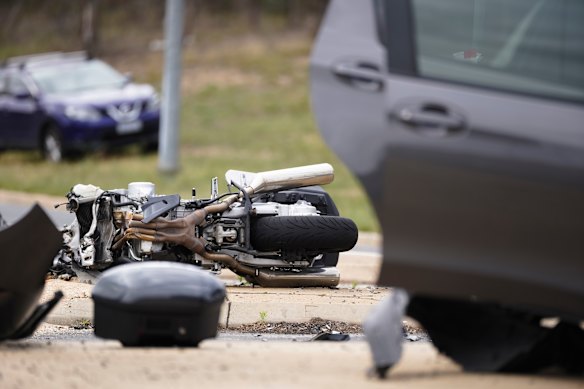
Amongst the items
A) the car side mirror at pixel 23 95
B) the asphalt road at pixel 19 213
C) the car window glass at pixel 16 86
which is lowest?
the asphalt road at pixel 19 213

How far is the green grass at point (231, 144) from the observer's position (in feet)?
69.2

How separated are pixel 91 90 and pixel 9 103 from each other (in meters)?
1.78

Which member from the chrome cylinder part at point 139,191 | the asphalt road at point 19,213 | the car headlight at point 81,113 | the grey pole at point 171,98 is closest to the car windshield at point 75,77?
the car headlight at point 81,113

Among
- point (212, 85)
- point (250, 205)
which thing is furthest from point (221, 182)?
point (212, 85)

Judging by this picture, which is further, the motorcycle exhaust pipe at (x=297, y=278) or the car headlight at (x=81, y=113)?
the car headlight at (x=81, y=113)

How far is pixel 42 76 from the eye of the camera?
82.0ft

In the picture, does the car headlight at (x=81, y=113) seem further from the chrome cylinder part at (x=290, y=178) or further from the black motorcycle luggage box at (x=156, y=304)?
the black motorcycle luggage box at (x=156, y=304)

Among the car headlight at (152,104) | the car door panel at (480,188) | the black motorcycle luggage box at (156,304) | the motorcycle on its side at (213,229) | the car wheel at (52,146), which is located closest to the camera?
the car door panel at (480,188)

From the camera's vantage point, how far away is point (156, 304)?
623 cm

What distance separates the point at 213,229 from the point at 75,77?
53.5ft

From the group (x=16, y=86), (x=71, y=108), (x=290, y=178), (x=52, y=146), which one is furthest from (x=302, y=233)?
(x=16, y=86)

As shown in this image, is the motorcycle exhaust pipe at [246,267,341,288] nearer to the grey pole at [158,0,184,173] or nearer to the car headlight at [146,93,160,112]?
the grey pole at [158,0,184,173]

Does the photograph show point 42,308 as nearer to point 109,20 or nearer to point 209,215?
point 209,215

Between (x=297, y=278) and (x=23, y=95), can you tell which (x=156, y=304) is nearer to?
(x=297, y=278)
